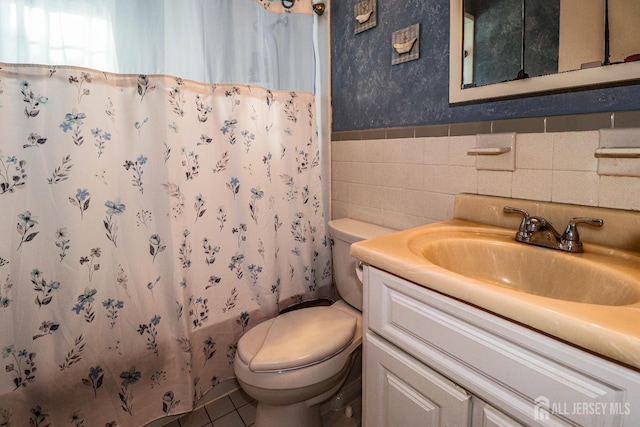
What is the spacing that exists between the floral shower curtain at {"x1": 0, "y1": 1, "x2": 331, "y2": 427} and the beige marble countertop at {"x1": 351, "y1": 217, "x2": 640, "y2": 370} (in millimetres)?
Result: 780

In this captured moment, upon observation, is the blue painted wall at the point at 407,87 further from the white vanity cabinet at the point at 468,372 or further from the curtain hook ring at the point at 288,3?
the white vanity cabinet at the point at 468,372

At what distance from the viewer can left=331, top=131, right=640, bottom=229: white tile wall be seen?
860mm

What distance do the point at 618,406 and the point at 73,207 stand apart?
138 cm

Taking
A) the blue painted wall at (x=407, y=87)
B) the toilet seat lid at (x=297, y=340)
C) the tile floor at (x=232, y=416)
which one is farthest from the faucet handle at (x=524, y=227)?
the tile floor at (x=232, y=416)

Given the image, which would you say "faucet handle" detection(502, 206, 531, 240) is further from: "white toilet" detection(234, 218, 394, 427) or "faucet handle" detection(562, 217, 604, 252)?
"white toilet" detection(234, 218, 394, 427)

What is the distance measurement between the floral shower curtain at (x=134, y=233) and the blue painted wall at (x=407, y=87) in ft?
0.85

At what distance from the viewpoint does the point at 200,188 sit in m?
1.27

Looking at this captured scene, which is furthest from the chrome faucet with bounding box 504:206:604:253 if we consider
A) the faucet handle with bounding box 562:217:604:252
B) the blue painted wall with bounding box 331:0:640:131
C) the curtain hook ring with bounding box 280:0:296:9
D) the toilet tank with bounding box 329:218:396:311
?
the curtain hook ring with bounding box 280:0:296:9

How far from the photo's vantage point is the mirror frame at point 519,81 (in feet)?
2.62

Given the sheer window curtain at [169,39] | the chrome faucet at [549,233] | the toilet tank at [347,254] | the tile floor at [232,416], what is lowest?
the tile floor at [232,416]

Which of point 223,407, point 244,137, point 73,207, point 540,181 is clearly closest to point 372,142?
point 244,137

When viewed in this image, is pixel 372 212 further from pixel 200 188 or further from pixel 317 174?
pixel 200 188

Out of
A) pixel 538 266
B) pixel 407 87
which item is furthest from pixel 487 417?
pixel 407 87

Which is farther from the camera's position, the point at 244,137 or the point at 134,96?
the point at 244,137
